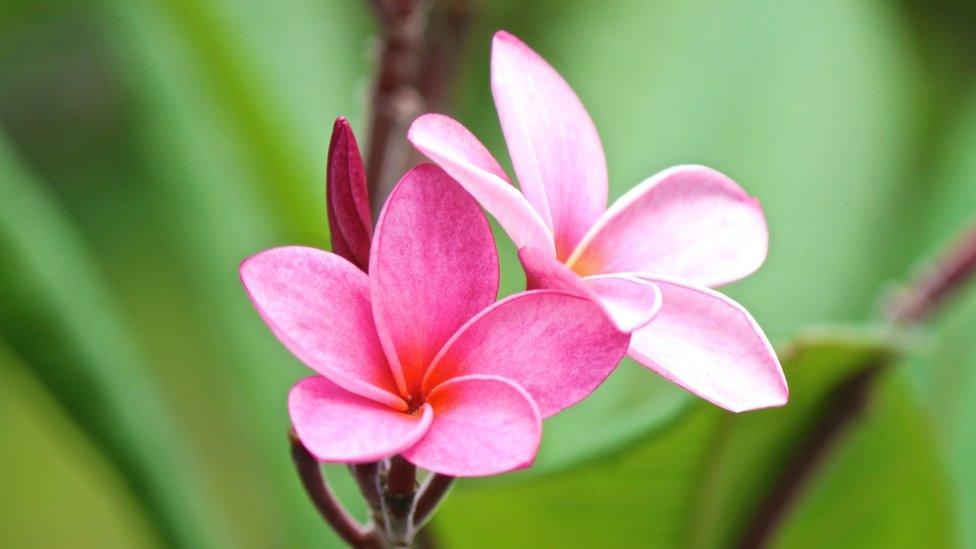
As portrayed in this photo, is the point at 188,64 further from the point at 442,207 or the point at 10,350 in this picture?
the point at 442,207

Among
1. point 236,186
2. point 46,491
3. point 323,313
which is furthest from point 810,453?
point 46,491

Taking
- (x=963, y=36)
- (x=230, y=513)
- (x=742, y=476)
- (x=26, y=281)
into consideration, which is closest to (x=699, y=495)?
(x=742, y=476)

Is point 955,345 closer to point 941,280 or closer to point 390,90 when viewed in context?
point 941,280

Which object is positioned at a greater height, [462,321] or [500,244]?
[462,321]

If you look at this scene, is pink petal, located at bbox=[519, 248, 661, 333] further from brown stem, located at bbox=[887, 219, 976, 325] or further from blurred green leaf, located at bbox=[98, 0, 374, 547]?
blurred green leaf, located at bbox=[98, 0, 374, 547]

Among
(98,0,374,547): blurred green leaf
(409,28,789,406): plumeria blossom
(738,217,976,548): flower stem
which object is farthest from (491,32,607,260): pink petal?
(98,0,374,547): blurred green leaf

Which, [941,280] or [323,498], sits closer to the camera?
[323,498]

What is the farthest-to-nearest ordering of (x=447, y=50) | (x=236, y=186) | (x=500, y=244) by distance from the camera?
(x=500, y=244)
(x=236, y=186)
(x=447, y=50)
